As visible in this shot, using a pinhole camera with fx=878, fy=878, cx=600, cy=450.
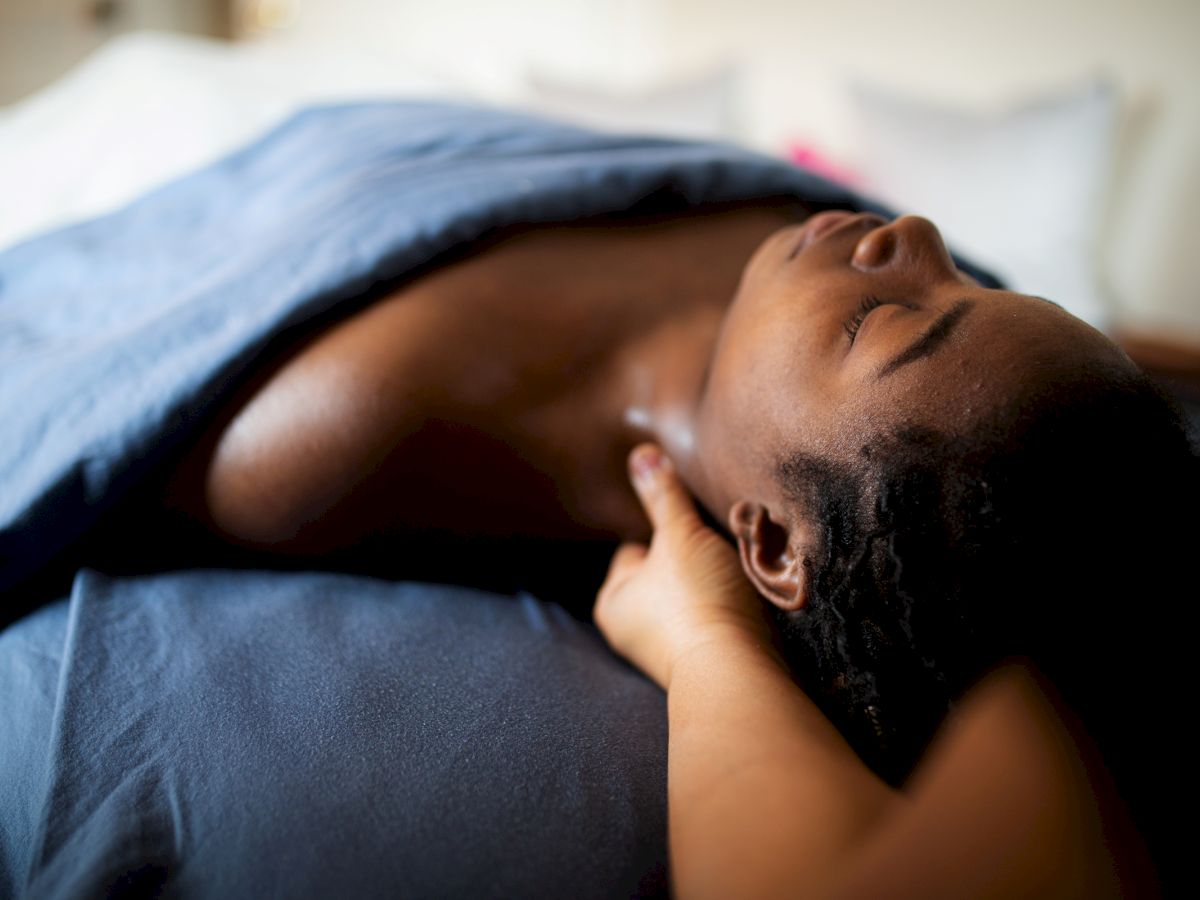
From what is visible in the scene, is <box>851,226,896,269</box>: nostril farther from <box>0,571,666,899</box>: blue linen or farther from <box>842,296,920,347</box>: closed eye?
<box>0,571,666,899</box>: blue linen

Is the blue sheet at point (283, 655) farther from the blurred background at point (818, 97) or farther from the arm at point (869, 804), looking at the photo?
the blurred background at point (818, 97)

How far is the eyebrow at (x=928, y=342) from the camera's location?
585mm

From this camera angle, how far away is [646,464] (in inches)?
31.9

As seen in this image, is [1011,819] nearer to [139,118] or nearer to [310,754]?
[310,754]

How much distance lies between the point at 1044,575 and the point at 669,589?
262 millimetres

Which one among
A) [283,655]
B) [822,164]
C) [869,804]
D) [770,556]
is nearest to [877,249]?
[770,556]

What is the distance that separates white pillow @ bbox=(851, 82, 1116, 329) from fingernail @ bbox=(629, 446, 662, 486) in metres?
1.35

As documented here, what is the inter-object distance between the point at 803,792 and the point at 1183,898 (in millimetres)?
201

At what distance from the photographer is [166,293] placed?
2.97 ft

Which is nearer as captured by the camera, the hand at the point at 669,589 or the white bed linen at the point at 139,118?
the hand at the point at 669,589

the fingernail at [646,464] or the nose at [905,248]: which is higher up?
the nose at [905,248]

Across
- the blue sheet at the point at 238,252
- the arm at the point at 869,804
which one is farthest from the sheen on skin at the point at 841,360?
the blue sheet at the point at 238,252

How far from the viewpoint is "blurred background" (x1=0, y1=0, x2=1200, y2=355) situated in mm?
1407

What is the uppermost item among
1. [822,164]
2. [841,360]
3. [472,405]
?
[841,360]
